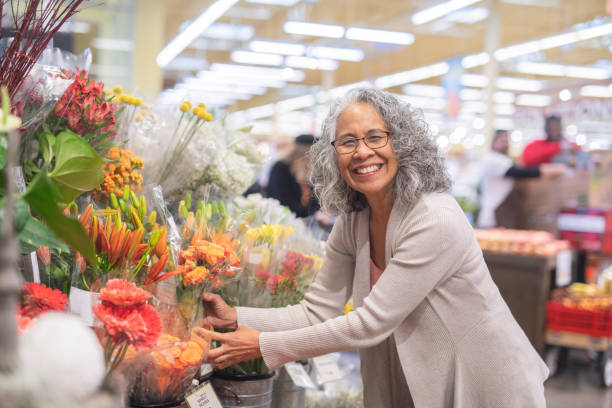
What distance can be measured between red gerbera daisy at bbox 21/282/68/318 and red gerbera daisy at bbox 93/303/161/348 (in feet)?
0.33

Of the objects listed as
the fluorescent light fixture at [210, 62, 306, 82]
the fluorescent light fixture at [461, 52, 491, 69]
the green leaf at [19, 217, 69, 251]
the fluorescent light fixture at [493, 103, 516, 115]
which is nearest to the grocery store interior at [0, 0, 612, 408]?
the green leaf at [19, 217, 69, 251]

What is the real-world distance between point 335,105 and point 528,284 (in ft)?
11.1

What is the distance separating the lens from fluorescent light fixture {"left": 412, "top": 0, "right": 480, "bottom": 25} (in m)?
7.89

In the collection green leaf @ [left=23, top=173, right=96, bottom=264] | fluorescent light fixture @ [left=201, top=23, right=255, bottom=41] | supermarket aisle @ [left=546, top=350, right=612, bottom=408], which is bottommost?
supermarket aisle @ [left=546, top=350, right=612, bottom=408]

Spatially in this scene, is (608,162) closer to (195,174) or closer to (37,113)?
(195,174)

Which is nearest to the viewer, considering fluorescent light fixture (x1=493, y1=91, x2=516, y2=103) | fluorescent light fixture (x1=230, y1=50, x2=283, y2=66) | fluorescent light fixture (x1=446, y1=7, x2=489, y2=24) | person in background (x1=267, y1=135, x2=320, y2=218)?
person in background (x1=267, y1=135, x2=320, y2=218)

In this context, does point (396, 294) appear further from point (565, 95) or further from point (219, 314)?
point (565, 95)

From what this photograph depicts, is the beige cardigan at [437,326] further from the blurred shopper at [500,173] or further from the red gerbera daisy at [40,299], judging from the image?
the blurred shopper at [500,173]

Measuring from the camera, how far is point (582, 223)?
526cm

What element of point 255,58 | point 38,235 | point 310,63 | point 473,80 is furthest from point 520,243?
point 473,80

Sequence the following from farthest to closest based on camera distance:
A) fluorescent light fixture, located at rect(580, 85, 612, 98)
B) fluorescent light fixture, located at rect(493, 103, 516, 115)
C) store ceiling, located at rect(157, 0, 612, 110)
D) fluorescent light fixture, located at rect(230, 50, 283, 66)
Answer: fluorescent light fixture, located at rect(493, 103, 516, 115) < fluorescent light fixture, located at rect(230, 50, 283, 66) < store ceiling, located at rect(157, 0, 612, 110) < fluorescent light fixture, located at rect(580, 85, 612, 98)

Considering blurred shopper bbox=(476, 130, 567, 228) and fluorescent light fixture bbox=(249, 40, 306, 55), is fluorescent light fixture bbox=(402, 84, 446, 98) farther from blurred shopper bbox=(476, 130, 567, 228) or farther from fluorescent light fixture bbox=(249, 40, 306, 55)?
blurred shopper bbox=(476, 130, 567, 228)

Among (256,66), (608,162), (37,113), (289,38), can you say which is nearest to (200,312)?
(37,113)

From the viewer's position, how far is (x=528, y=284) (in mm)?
4457
